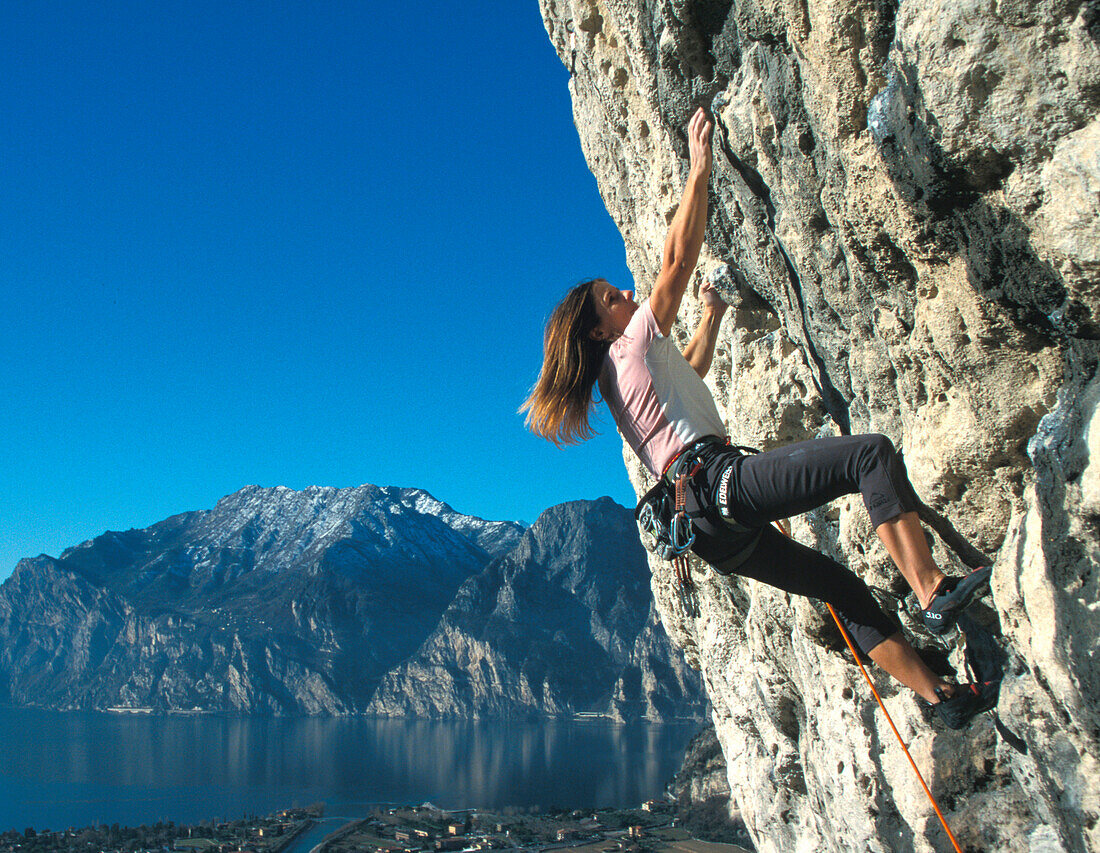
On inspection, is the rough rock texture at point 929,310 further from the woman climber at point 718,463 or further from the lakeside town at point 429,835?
the lakeside town at point 429,835

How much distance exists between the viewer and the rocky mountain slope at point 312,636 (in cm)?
13950

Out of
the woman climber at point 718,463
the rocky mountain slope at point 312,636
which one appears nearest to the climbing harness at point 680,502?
the woman climber at point 718,463

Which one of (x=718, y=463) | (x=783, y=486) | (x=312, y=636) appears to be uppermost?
(x=312, y=636)

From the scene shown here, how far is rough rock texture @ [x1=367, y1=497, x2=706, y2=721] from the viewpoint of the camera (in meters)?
132

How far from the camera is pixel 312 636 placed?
516 ft

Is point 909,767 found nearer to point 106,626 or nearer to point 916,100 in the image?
point 916,100

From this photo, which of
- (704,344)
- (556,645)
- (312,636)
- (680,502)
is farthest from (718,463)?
(312,636)

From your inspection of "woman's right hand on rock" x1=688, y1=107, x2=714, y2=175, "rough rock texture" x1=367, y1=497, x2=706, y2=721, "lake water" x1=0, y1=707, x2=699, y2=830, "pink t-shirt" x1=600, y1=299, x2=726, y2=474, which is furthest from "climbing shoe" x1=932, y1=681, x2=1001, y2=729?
"rough rock texture" x1=367, y1=497, x2=706, y2=721

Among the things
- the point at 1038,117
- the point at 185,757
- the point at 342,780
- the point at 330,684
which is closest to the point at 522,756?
the point at 342,780

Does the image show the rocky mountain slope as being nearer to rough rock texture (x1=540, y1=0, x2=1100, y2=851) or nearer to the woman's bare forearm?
rough rock texture (x1=540, y1=0, x2=1100, y2=851)

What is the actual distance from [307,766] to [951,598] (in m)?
95.2

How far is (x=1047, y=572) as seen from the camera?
252 centimetres

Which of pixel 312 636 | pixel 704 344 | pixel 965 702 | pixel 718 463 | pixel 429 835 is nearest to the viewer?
pixel 718 463

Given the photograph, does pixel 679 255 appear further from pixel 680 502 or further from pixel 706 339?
pixel 706 339
